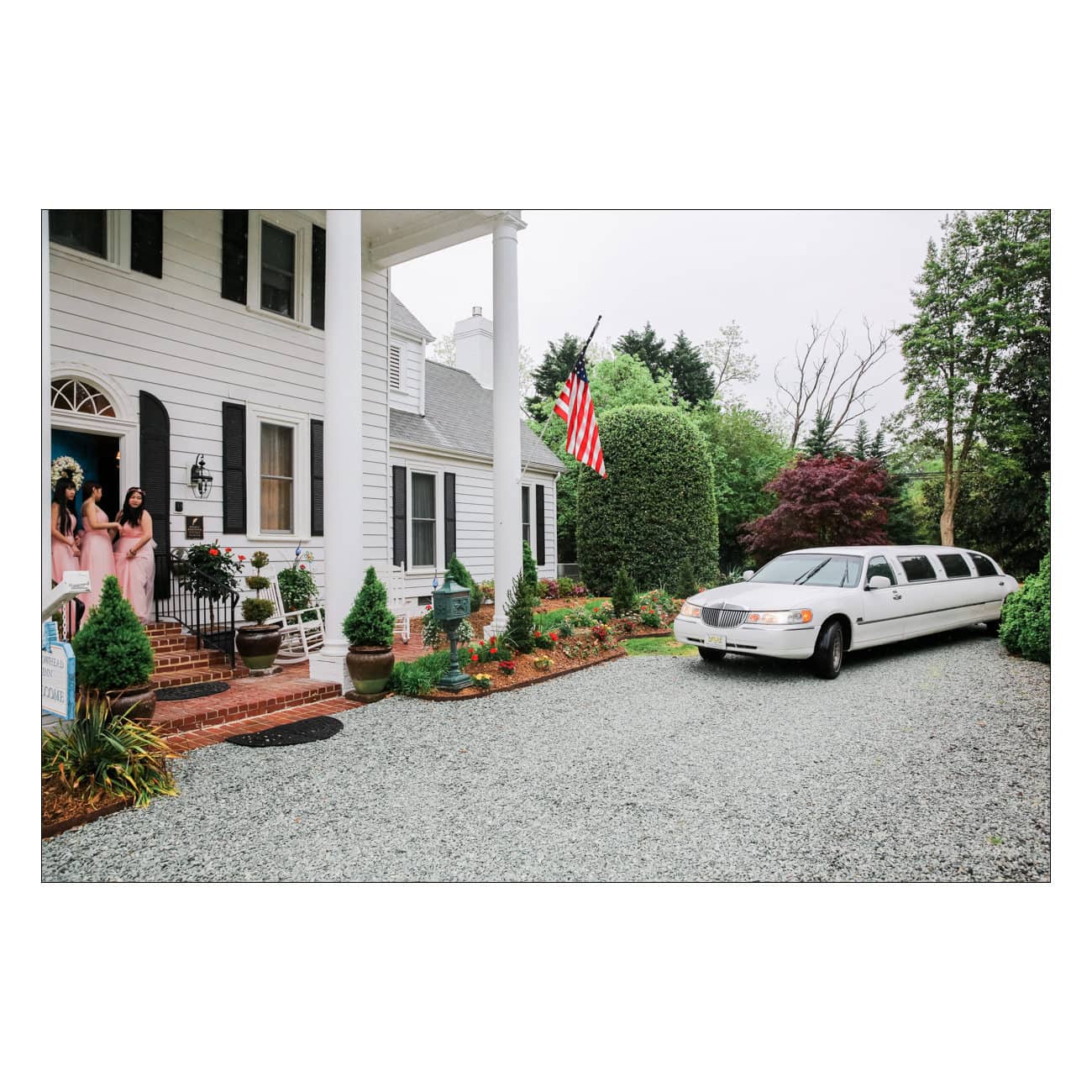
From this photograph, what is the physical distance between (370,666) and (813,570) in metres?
2.92

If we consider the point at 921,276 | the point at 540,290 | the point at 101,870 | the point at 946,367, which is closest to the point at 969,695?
the point at 946,367

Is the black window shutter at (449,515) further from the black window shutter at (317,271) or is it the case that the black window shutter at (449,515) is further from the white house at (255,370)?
the black window shutter at (317,271)

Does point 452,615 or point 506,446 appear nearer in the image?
point 452,615

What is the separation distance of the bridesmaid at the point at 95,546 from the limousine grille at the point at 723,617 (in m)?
3.79

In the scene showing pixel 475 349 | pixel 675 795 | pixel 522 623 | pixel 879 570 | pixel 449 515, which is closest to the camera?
pixel 675 795

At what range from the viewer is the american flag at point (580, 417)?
508 cm

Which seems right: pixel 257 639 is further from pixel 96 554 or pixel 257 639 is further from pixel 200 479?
pixel 200 479

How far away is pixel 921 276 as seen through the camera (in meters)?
3.14

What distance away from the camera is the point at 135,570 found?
15.0 feet

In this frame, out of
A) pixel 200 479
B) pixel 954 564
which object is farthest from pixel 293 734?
pixel 954 564

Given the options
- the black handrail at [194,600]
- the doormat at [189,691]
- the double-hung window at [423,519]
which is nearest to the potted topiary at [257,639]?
the black handrail at [194,600]

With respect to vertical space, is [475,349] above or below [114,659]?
above
